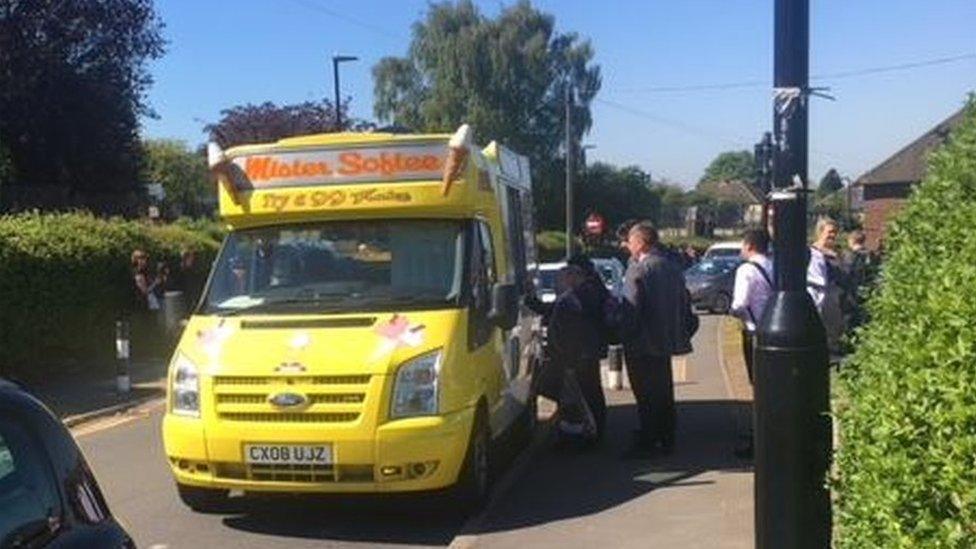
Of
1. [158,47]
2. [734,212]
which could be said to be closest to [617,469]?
[158,47]

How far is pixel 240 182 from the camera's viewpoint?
8.85 m

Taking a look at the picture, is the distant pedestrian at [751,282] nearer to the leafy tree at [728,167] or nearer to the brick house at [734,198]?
the brick house at [734,198]

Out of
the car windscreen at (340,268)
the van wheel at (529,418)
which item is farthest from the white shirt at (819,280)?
the van wheel at (529,418)

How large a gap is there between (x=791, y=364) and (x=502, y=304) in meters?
4.54

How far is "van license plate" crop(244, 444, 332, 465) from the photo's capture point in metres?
7.59

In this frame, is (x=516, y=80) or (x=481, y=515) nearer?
(x=481, y=515)

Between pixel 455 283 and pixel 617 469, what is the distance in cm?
208

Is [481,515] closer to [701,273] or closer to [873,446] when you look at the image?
[873,446]

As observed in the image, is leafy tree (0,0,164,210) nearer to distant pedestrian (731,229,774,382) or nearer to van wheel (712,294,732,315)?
van wheel (712,294,732,315)

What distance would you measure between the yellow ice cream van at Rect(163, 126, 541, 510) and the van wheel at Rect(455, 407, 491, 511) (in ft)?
0.04

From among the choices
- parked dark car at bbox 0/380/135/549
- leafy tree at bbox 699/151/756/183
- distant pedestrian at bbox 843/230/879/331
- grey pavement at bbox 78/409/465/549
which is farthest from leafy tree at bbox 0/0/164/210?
leafy tree at bbox 699/151/756/183

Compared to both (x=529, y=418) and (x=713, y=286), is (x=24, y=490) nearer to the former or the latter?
(x=529, y=418)

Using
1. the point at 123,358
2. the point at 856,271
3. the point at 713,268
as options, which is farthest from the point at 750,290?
the point at 713,268

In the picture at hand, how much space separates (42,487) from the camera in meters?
3.61
